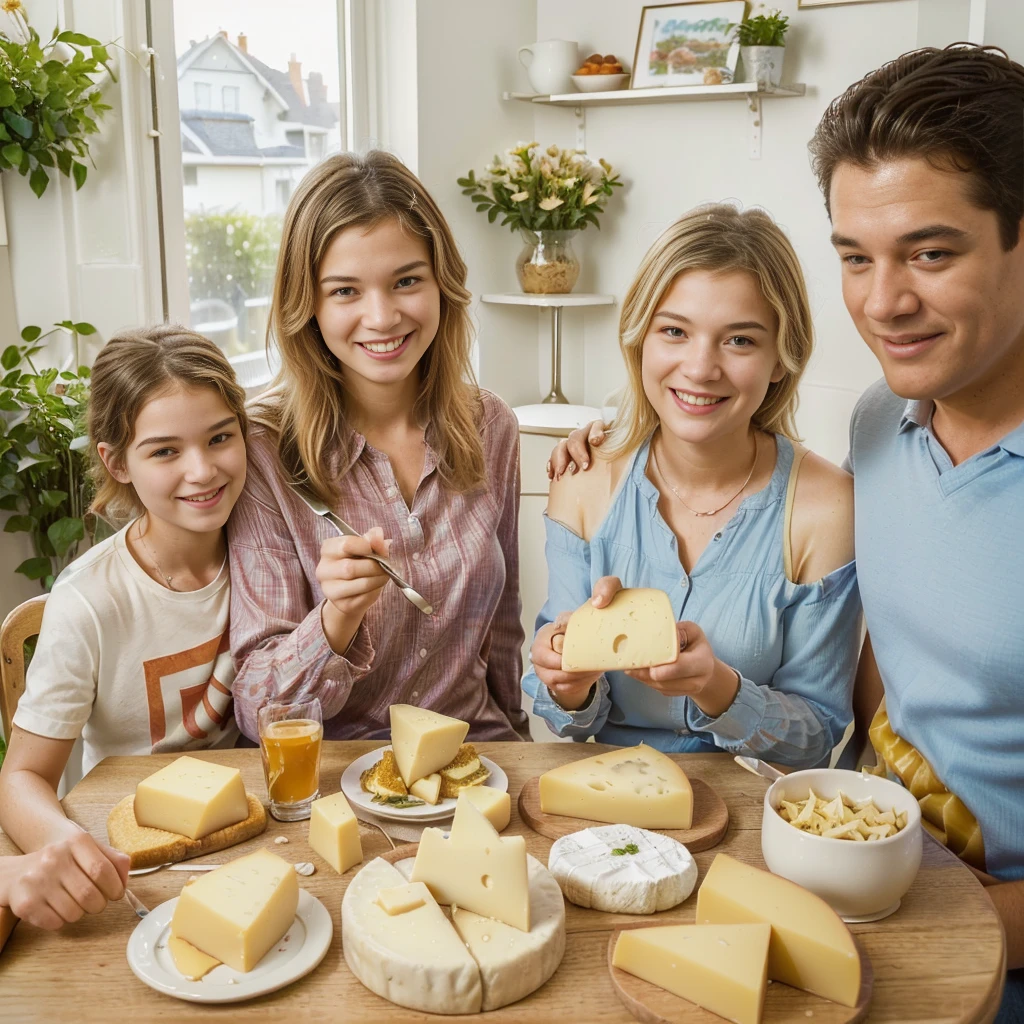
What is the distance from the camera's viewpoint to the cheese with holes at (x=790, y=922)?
39.8 inches

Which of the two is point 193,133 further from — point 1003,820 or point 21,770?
point 1003,820

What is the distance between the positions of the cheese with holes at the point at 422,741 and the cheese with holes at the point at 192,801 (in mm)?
203

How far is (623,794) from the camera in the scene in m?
1.33

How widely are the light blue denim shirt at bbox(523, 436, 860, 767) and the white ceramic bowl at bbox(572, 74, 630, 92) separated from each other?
2664 mm

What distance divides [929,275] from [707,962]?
846 mm

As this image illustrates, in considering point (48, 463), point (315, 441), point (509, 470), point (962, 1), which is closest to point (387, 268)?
point (315, 441)

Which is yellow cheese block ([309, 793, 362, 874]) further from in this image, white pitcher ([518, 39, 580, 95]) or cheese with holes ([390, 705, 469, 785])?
white pitcher ([518, 39, 580, 95])

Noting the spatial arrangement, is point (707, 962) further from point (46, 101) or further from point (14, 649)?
point (46, 101)

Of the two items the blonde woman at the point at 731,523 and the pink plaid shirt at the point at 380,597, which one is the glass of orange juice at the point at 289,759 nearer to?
the pink plaid shirt at the point at 380,597

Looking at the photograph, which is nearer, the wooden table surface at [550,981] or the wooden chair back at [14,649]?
the wooden table surface at [550,981]

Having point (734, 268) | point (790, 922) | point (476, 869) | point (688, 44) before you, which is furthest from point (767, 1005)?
point (688, 44)

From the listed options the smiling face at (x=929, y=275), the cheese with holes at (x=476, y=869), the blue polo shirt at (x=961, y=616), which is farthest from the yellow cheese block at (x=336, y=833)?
the smiling face at (x=929, y=275)

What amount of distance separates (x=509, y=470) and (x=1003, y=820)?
1.01 metres

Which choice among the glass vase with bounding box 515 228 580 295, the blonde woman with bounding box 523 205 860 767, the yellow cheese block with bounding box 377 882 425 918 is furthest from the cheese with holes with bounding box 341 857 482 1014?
the glass vase with bounding box 515 228 580 295
